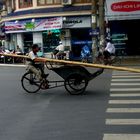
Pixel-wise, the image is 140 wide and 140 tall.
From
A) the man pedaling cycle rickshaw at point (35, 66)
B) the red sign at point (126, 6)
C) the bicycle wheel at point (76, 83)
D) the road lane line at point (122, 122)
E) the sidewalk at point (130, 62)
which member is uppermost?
the red sign at point (126, 6)

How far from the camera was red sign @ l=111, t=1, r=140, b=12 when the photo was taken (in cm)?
3100

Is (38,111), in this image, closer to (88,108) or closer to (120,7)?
(88,108)

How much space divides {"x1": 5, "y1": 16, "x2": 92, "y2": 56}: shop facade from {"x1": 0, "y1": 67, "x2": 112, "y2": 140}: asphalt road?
2207 cm

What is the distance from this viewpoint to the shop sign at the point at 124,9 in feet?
102

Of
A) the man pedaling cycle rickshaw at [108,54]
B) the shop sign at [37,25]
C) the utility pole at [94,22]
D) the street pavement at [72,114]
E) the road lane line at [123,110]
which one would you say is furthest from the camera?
the shop sign at [37,25]

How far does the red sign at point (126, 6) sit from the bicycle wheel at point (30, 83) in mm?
16637

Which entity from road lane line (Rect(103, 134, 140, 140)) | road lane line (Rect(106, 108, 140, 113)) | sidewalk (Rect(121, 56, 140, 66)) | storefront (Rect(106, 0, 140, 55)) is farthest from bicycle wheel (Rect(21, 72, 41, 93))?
storefront (Rect(106, 0, 140, 55))

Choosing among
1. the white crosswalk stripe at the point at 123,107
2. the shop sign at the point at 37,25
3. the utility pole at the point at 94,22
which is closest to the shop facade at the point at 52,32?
the shop sign at the point at 37,25

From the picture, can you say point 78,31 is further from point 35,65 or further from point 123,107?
point 123,107

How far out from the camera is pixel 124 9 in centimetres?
3111

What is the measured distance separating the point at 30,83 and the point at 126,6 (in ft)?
55.7

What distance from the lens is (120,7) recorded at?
102ft

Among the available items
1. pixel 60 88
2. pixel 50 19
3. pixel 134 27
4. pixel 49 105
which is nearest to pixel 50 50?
pixel 50 19

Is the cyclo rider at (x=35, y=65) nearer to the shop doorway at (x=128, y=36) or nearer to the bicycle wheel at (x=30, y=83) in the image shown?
the bicycle wheel at (x=30, y=83)
